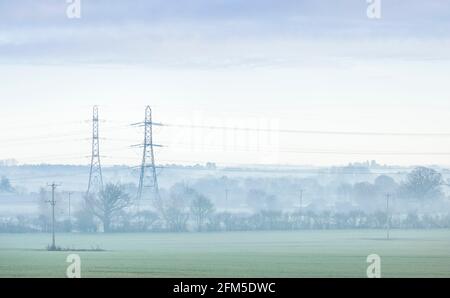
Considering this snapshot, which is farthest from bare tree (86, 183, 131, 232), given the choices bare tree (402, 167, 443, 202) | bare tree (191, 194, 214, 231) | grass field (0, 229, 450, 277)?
bare tree (402, 167, 443, 202)

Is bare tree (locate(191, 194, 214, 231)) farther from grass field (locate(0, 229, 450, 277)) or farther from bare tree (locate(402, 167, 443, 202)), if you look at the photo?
bare tree (locate(402, 167, 443, 202))

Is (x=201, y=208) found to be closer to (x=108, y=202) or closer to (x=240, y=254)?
(x=240, y=254)

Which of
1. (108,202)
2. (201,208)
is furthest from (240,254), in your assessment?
(108,202)

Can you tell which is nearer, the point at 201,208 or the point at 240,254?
the point at 201,208

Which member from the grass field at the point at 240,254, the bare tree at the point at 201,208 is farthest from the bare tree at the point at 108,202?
the bare tree at the point at 201,208

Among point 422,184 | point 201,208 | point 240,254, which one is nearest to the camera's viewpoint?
point 201,208

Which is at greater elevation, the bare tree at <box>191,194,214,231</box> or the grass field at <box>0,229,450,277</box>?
the bare tree at <box>191,194,214,231</box>

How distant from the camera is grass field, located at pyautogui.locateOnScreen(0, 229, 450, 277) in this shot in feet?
43.7

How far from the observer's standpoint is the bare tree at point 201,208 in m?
13.7

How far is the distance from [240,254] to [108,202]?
83.8 inches

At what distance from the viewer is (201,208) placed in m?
14.7

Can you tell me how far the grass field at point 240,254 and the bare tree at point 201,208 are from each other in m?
0.31

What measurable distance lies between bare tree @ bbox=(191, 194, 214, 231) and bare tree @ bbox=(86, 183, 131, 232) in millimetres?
1022
